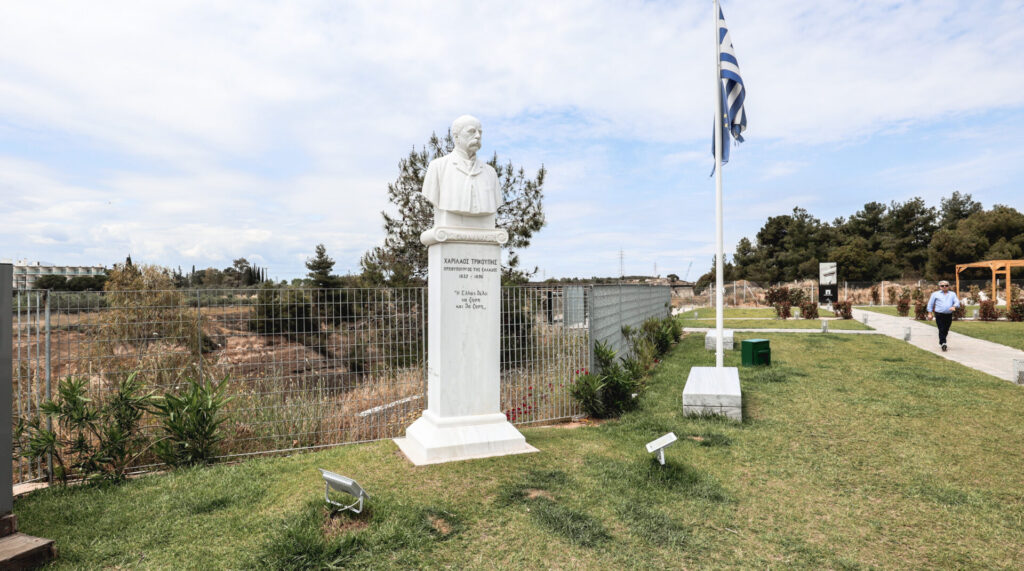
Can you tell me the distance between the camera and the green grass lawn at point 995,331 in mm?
14133

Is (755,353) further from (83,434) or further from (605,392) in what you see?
(83,434)

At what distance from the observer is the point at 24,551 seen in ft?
10.1

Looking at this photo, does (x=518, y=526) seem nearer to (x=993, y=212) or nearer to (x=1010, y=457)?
(x=1010, y=457)

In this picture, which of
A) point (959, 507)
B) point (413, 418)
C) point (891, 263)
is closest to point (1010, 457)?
point (959, 507)

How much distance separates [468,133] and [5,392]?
4.11m

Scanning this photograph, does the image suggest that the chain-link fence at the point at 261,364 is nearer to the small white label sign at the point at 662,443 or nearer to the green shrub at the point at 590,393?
the green shrub at the point at 590,393

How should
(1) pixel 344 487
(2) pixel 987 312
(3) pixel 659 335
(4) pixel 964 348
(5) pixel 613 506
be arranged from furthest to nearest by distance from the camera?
(2) pixel 987 312 < (4) pixel 964 348 < (3) pixel 659 335 < (5) pixel 613 506 < (1) pixel 344 487

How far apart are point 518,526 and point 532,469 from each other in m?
1.07

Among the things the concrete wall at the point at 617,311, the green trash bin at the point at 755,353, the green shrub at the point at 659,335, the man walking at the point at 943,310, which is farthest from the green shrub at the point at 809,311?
the green trash bin at the point at 755,353

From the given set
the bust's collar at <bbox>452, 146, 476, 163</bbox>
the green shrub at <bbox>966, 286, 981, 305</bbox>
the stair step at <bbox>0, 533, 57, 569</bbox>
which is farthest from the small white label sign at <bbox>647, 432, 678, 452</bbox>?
the green shrub at <bbox>966, 286, 981, 305</bbox>

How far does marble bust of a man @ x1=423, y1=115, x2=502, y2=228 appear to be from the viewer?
17.2ft

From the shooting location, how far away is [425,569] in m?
3.07

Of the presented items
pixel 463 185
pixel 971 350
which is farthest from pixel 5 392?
pixel 971 350

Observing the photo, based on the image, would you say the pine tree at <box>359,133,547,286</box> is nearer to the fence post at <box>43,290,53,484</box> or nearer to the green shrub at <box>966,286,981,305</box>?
the fence post at <box>43,290,53,484</box>
